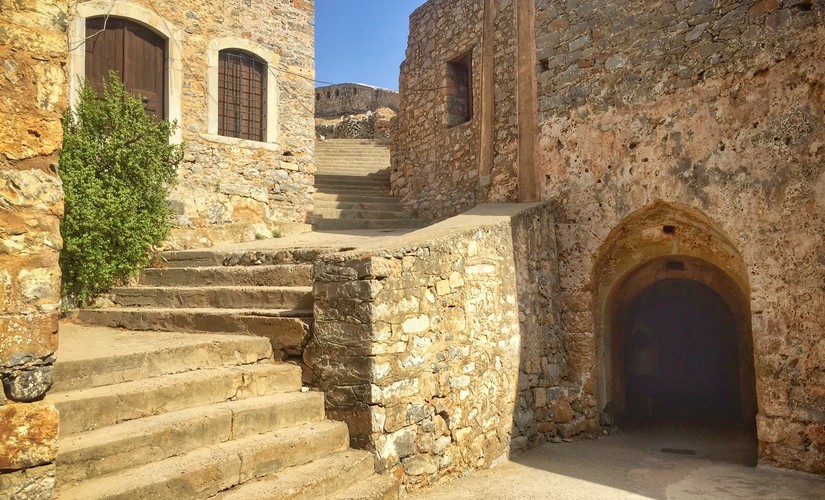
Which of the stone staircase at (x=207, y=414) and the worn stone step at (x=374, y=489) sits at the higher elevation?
the stone staircase at (x=207, y=414)

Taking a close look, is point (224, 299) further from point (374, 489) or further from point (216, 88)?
point (216, 88)

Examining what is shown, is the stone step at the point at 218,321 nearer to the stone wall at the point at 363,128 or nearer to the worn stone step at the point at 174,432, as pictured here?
the worn stone step at the point at 174,432

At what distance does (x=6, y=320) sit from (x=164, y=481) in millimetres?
1191

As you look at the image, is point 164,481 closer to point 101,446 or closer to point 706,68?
point 101,446

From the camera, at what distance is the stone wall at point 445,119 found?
7875 mm

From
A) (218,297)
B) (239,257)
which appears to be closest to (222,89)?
(239,257)

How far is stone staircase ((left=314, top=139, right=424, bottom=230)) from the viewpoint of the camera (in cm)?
1009

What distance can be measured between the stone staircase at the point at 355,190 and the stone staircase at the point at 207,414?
4.78 metres

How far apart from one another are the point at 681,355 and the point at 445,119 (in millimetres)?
5298

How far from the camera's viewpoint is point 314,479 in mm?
3600

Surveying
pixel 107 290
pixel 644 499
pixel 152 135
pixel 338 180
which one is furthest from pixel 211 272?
pixel 338 180

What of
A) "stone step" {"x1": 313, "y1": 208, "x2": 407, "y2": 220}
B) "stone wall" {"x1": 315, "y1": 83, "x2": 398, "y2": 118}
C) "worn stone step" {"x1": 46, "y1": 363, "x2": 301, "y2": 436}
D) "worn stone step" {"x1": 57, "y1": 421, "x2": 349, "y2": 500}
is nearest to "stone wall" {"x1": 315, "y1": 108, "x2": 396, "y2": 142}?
"stone wall" {"x1": 315, "y1": 83, "x2": 398, "y2": 118}

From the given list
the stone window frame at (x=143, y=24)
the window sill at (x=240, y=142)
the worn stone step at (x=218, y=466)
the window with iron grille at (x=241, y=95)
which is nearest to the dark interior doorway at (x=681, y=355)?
the worn stone step at (x=218, y=466)

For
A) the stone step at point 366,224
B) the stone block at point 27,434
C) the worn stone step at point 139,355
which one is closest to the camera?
the stone block at point 27,434
